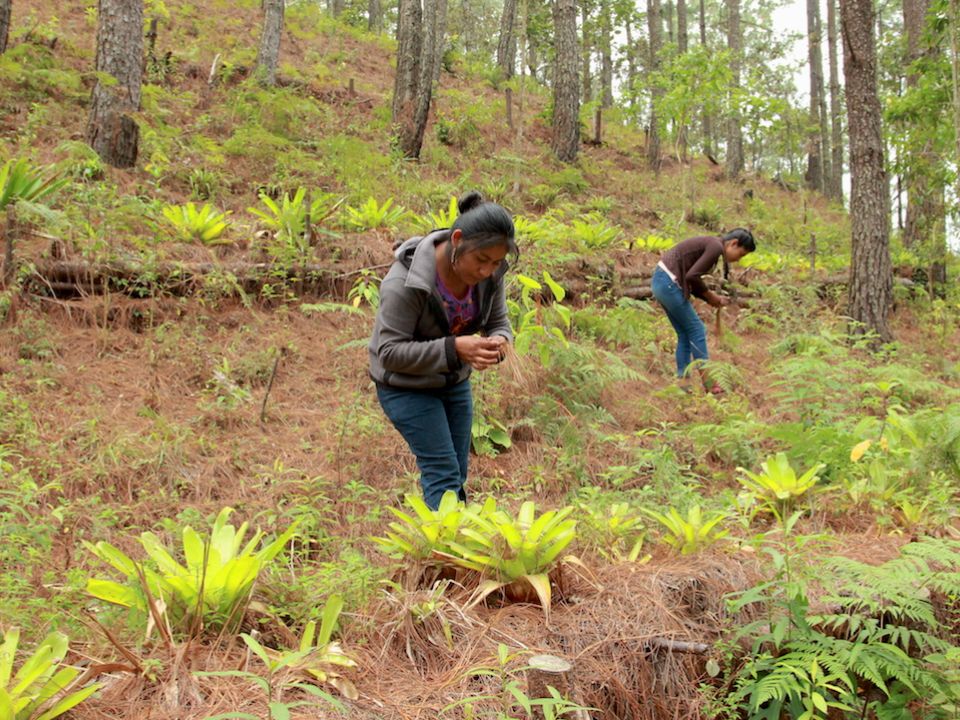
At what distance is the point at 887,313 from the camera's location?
917 centimetres

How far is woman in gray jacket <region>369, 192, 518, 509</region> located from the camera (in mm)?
3283

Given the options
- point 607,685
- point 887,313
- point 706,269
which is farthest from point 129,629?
point 887,313

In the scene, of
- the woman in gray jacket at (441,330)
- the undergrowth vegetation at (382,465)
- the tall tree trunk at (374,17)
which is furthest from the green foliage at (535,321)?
the tall tree trunk at (374,17)

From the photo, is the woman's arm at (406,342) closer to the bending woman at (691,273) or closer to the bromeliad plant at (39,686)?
the bromeliad plant at (39,686)

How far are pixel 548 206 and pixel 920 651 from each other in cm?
994

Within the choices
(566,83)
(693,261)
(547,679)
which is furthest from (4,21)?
(547,679)

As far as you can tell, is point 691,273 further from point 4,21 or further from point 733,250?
point 4,21

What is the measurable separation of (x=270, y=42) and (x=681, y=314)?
981 centimetres

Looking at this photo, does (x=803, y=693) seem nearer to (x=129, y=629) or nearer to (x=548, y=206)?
(x=129, y=629)

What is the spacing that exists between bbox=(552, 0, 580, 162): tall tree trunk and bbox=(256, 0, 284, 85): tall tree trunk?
497 cm

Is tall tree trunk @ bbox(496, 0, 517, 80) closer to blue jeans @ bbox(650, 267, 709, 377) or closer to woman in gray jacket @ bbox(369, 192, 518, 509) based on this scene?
blue jeans @ bbox(650, 267, 709, 377)

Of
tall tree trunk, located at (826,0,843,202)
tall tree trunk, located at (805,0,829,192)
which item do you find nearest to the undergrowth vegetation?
tall tree trunk, located at (805,0,829,192)

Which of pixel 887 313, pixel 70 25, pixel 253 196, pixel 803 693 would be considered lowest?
pixel 803 693

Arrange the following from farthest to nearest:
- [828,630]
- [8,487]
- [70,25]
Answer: [70,25] < [8,487] < [828,630]
